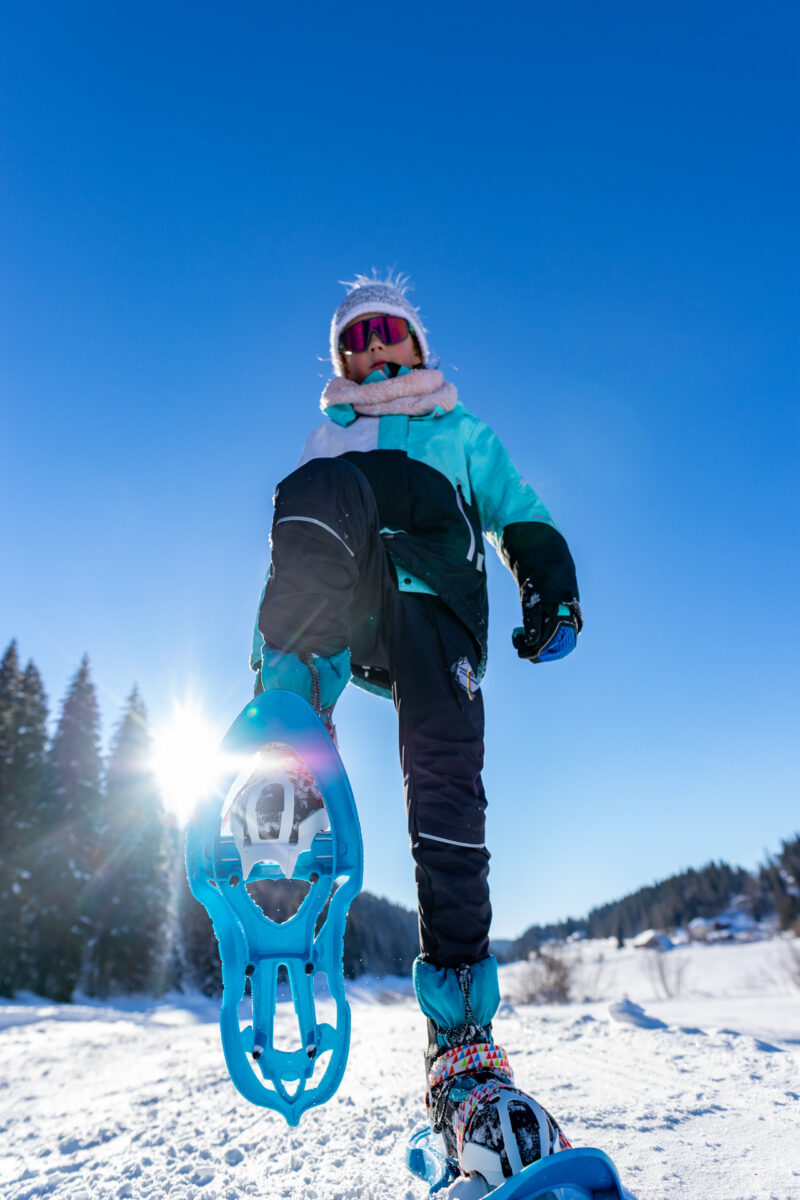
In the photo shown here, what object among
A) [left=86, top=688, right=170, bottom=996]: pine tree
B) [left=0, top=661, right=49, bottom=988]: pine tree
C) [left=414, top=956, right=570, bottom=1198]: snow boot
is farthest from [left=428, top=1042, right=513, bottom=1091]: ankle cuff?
[left=86, top=688, right=170, bottom=996]: pine tree

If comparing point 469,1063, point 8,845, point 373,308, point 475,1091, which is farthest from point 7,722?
point 475,1091

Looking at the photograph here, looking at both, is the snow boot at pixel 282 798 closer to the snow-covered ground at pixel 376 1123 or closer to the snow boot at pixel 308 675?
the snow boot at pixel 308 675

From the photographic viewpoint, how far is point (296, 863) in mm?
1270

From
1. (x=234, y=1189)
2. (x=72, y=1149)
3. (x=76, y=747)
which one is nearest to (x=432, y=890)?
(x=234, y=1189)

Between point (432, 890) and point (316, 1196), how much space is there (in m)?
0.63

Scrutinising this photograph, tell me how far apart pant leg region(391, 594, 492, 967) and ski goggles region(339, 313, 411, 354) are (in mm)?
1400

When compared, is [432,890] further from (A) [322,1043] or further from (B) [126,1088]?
(B) [126,1088]

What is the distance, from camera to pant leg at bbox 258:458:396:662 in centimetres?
148

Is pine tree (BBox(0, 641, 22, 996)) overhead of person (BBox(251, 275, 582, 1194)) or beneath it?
overhead

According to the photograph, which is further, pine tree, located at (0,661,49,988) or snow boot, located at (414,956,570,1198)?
pine tree, located at (0,661,49,988)

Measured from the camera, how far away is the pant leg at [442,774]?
60.6 inches

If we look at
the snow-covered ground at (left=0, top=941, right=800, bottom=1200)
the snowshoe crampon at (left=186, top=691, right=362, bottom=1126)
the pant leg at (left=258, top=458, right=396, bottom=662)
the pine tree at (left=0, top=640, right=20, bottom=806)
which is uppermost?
the pine tree at (left=0, top=640, right=20, bottom=806)

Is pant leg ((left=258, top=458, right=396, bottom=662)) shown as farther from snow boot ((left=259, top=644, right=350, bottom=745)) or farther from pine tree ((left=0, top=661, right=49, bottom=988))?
pine tree ((left=0, top=661, right=49, bottom=988))

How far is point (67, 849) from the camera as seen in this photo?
859 inches
